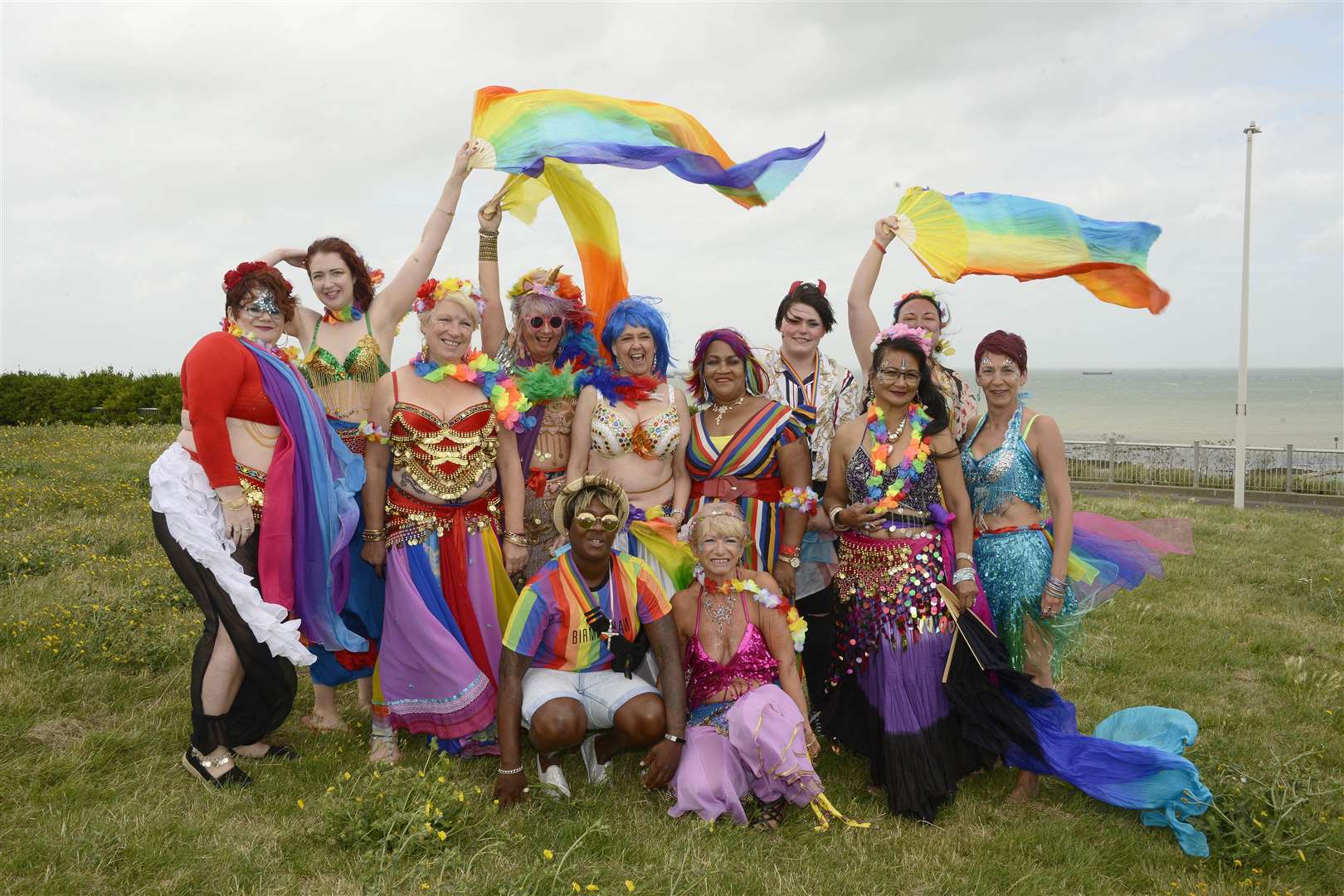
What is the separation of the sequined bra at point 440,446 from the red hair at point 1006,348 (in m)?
2.43

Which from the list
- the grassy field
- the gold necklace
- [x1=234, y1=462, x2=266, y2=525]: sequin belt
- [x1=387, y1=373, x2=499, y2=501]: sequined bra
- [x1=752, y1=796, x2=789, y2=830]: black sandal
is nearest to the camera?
the grassy field

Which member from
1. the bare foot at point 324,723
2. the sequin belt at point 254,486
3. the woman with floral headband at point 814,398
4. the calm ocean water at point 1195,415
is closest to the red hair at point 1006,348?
the woman with floral headband at point 814,398

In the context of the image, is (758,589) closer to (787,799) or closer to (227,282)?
(787,799)

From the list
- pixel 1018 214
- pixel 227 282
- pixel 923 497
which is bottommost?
pixel 923 497

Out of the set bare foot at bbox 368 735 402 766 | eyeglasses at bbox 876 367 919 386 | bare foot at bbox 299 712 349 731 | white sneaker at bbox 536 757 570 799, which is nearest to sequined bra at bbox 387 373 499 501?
bare foot at bbox 368 735 402 766

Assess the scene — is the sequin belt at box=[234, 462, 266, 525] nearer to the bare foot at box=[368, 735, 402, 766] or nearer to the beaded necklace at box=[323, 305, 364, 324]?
the beaded necklace at box=[323, 305, 364, 324]

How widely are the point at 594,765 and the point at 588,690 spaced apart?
0.38m

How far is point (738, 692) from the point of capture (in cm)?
415

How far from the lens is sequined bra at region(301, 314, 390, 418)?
15.0ft

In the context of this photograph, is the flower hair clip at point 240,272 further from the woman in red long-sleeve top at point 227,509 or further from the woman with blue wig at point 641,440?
the woman with blue wig at point 641,440

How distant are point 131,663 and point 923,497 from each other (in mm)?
4799

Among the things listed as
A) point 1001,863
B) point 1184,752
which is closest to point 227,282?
point 1001,863

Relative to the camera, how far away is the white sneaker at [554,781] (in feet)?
13.0

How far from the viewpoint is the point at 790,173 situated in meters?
4.93
